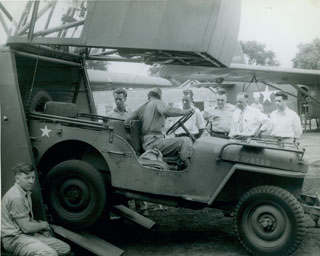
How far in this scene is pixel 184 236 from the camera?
5195 mm

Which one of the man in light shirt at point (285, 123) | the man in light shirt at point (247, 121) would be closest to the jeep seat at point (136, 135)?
the man in light shirt at point (247, 121)

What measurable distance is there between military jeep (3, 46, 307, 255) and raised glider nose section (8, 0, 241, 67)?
458 millimetres

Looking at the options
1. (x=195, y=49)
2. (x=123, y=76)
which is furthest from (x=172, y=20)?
(x=123, y=76)

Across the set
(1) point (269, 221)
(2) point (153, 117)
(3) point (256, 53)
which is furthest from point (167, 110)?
(3) point (256, 53)

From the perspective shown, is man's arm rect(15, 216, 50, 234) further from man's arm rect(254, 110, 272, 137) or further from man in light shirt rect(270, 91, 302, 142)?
man in light shirt rect(270, 91, 302, 142)

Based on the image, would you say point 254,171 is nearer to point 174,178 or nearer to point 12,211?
point 174,178

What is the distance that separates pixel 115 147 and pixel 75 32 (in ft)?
4.13

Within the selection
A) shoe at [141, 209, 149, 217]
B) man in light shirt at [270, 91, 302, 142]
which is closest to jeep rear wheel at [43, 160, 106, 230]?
shoe at [141, 209, 149, 217]

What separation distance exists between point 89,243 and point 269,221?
6.08 feet

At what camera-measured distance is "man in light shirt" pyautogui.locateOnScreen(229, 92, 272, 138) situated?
21.3ft

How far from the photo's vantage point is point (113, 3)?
165 inches

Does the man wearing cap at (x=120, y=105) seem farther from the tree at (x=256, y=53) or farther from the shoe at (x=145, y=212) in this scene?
the tree at (x=256, y=53)

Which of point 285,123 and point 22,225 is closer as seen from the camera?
point 22,225

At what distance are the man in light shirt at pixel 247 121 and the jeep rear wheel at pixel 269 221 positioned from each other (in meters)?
2.26
